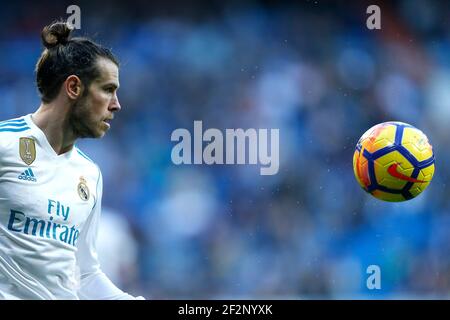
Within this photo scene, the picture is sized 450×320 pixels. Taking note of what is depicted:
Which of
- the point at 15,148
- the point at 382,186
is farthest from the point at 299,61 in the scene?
the point at 15,148

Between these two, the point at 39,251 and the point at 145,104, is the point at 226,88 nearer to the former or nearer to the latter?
the point at 145,104

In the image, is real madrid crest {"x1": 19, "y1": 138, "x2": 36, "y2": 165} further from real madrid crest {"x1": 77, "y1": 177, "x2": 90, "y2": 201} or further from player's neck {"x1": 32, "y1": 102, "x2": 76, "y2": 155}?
real madrid crest {"x1": 77, "y1": 177, "x2": 90, "y2": 201}

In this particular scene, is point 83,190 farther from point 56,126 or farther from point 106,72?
point 106,72

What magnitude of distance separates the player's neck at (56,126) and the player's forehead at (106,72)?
221mm

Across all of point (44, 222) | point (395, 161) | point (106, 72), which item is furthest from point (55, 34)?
point (395, 161)

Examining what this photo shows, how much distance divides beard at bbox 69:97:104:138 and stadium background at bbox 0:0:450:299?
355 centimetres

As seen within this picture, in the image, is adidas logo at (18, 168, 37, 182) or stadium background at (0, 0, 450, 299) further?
stadium background at (0, 0, 450, 299)

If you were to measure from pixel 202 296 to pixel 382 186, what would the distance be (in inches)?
114

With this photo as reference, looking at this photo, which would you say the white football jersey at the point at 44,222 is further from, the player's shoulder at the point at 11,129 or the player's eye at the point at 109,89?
the player's eye at the point at 109,89

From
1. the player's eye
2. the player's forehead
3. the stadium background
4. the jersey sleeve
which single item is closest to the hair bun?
the player's forehead

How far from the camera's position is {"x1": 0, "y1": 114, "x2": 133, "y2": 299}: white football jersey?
328 centimetres

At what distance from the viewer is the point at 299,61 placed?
7.89 meters

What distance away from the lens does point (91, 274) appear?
3.64 metres

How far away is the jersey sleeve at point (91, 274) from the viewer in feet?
11.8
